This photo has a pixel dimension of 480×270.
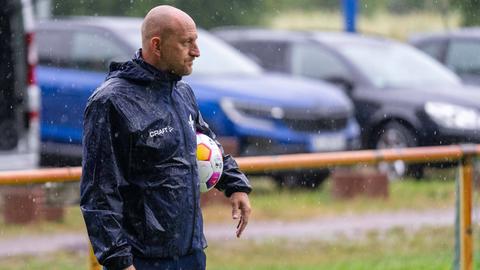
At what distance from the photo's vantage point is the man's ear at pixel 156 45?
190 inches

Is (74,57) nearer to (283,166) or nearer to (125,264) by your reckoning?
(283,166)

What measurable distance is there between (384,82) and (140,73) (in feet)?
36.3

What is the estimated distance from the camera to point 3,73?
12.2 metres

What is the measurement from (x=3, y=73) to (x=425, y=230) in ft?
14.5

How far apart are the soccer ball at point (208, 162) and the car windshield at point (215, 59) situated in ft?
28.0

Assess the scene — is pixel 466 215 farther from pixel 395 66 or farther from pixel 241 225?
pixel 395 66

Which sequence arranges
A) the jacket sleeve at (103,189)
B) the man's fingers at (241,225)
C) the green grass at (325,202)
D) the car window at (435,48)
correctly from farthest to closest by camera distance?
the car window at (435,48) < the green grass at (325,202) < the man's fingers at (241,225) < the jacket sleeve at (103,189)

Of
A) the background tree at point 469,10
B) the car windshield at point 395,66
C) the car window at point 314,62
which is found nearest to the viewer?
the car windshield at point 395,66

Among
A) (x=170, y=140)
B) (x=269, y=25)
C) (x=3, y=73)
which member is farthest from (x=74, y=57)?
(x=269, y=25)

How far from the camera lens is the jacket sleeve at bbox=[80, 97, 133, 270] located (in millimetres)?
4551

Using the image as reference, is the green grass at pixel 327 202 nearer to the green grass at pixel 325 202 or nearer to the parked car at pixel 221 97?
the green grass at pixel 325 202

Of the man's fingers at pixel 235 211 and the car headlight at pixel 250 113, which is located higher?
the man's fingers at pixel 235 211

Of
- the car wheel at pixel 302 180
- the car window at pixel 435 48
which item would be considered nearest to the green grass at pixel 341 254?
the car wheel at pixel 302 180

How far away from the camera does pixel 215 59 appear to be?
46.7 ft
